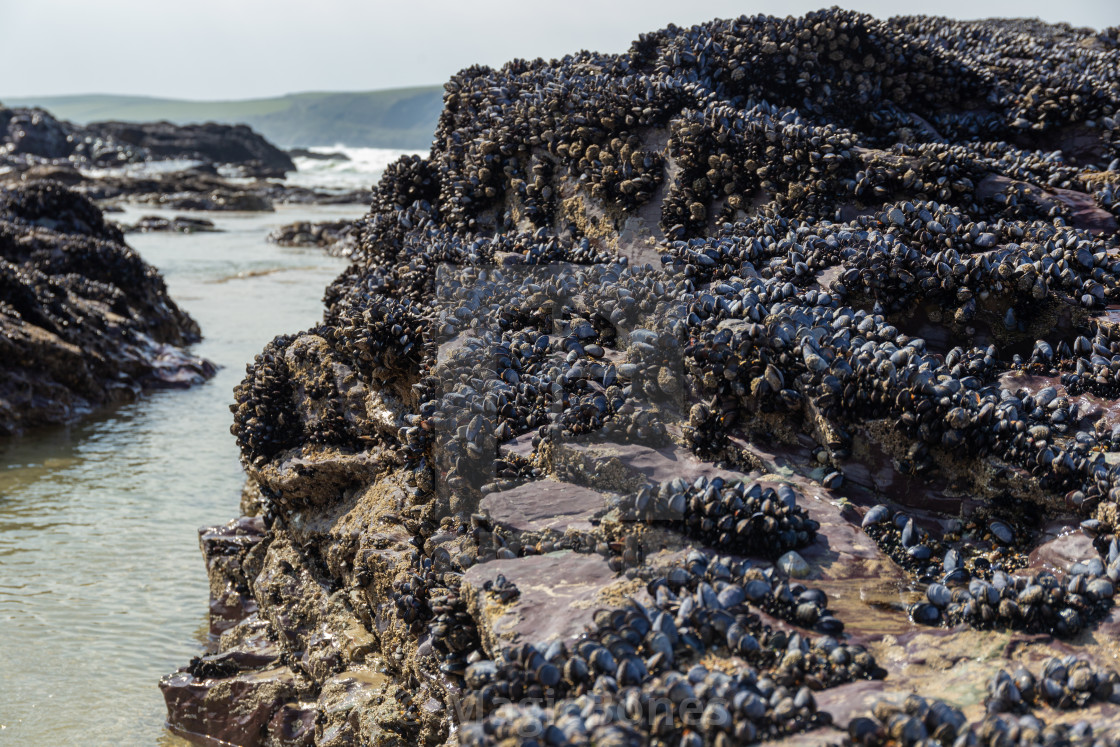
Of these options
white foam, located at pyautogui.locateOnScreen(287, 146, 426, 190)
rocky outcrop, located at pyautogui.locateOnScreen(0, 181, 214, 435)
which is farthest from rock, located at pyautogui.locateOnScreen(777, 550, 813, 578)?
white foam, located at pyautogui.locateOnScreen(287, 146, 426, 190)

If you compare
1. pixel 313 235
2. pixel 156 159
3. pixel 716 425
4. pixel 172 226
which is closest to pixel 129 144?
pixel 156 159

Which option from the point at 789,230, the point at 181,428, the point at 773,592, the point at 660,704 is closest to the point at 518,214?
the point at 789,230

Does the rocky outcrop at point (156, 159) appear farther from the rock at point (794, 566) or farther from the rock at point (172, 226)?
the rock at point (794, 566)

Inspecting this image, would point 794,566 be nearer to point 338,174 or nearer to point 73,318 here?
point 73,318

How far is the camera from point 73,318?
11.3 meters

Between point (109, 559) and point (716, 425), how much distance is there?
539cm

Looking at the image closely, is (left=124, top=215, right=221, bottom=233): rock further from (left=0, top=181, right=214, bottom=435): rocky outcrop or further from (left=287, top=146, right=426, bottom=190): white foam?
(left=287, top=146, right=426, bottom=190): white foam

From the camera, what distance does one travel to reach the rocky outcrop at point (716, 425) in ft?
8.55

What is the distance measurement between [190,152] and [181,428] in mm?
76488

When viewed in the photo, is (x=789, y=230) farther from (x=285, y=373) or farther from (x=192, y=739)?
(x=192, y=739)

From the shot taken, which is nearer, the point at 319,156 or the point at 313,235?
the point at 313,235

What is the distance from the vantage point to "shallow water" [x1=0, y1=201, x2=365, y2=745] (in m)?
4.82

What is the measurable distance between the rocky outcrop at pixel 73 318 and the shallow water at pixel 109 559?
1.39ft

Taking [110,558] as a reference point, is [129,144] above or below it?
above
